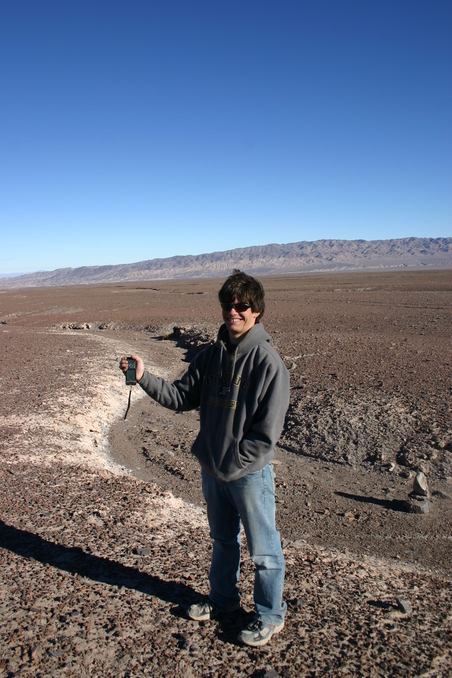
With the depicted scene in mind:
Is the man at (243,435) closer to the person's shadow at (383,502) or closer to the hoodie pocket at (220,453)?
the hoodie pocket at (220,453)

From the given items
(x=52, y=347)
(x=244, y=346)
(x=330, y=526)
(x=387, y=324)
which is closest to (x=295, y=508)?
(x=330, y=526)

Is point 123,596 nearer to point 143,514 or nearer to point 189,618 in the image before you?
point 189,618

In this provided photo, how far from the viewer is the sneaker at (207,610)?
2781 millimetres

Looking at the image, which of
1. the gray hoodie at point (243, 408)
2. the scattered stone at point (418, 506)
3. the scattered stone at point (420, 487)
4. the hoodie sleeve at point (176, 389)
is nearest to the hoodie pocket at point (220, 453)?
the gray hoodie at point (243, 408)

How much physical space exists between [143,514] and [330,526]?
1.88 m

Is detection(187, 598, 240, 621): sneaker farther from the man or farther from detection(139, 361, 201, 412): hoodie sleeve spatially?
detection(139, 361, 201, 412): hoodie sleeve

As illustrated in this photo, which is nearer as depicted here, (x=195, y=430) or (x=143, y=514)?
(x=143, y=514)

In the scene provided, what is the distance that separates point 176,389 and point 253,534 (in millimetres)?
843

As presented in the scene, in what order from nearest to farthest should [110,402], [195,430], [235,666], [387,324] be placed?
[235,666]
[195,430]
[110,402]
[387,324]

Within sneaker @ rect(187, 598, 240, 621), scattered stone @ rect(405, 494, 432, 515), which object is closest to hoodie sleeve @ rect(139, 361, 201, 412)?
sneaker @ rect(187, 598, 240, 621)

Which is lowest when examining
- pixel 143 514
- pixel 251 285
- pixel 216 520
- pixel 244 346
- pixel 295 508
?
pixel 295 508

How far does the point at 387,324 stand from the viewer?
16.8m

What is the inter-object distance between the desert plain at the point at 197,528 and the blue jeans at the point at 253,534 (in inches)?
8.9

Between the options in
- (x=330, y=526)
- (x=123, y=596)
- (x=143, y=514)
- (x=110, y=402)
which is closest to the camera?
(x=123, y=596)
